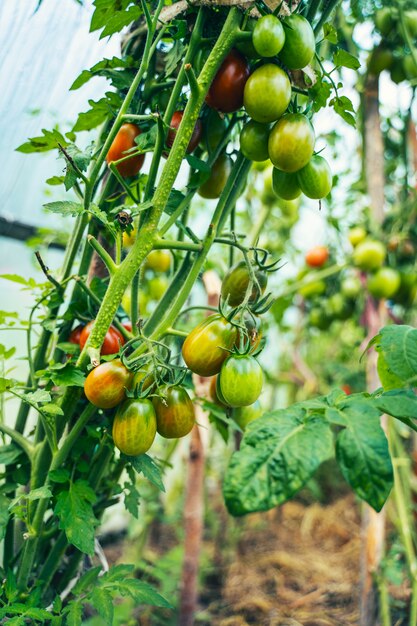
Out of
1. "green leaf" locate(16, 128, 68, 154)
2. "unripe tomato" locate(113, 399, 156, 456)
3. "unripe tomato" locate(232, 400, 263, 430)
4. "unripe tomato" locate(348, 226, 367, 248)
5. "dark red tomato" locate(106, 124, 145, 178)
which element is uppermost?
"unripe tomato" locate(348, 226, 367, 248)

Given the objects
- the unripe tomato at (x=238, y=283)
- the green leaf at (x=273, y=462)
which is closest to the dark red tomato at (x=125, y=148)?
the unripe tomato at (x=238, y=283)

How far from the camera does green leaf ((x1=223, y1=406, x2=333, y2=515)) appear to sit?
1.46ft

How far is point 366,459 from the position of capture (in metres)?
0.43

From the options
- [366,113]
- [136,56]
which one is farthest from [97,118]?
[366,113]

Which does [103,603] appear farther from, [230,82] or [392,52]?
[392,52]

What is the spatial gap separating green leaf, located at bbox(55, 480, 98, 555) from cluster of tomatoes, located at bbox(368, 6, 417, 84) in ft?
4.80

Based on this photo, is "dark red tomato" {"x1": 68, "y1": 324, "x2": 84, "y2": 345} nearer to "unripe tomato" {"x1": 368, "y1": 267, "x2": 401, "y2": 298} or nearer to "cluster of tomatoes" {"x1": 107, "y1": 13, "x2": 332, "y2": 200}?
"cluster of tomatoes" {"x1": 107, "y1": 13, "x2": 332, "y2": 200}

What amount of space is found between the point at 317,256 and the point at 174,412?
1.42m

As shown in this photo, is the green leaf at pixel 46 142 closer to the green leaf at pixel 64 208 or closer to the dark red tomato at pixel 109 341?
the green leaf at pixel 64 208

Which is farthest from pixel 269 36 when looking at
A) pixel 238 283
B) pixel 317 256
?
pixel 317 256

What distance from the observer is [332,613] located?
1456 mm

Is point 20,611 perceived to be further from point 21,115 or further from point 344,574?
point 344,574

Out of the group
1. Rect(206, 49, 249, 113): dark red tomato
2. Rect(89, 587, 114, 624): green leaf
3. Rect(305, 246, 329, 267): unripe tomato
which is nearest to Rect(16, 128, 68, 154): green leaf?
Rect(206, 49, 249, 113): dark red tomato

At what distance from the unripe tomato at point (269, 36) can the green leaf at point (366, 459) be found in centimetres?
44
